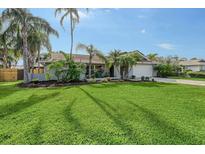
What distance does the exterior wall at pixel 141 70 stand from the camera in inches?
1151

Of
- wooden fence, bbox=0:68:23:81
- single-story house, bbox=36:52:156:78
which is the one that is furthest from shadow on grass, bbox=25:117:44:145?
wooden fence, bbox=0:68:23:81

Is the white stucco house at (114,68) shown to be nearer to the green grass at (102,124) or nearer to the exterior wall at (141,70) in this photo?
the exterior wall at (141,70)

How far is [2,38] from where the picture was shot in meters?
25.6

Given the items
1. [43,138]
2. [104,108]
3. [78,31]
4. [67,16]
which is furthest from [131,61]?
[43,138]

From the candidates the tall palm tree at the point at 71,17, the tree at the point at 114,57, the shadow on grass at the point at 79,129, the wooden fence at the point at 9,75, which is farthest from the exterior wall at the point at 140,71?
the shadow on grass at the point at 79,129

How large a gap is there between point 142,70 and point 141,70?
0.75ft

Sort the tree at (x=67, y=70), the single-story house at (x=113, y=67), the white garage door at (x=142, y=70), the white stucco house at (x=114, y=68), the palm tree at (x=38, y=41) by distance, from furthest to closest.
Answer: the white garage door at (x=142, y=70), the white stucco house at (x=114, y=68), the single-story house at (x=113, y=67), the palm tree at (x=38, y=41), the tree at (x=67, y=70)

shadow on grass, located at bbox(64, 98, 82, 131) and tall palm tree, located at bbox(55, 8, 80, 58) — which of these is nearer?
shadow on grass, located at bbox(64, 98, 82, 131)

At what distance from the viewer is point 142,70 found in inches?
1194

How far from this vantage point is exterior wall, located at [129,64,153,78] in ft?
95.9

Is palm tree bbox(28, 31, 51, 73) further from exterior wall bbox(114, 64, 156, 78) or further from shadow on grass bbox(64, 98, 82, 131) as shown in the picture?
shadow on grass bbox(64, 98, 82, 131)

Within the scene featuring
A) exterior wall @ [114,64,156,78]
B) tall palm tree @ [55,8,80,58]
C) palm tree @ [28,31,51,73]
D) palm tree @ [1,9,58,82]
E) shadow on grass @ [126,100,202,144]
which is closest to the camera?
shadow on grass @ [126,100,202,144]

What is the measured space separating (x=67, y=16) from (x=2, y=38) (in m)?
10.5
